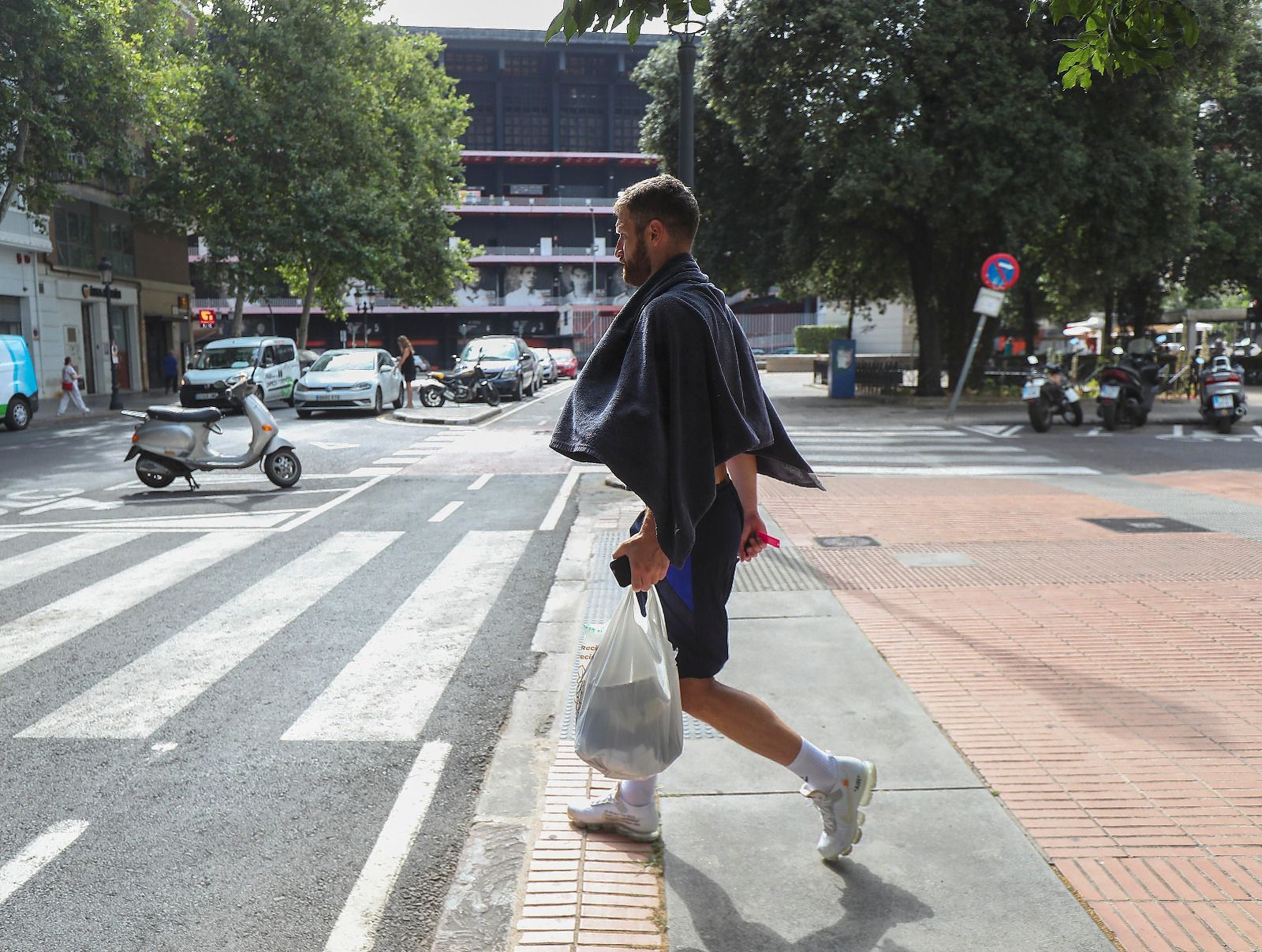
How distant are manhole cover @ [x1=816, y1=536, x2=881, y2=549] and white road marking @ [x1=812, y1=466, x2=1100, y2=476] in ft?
14.4

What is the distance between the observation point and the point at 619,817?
3.40 m

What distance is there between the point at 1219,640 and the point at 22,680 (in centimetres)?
564

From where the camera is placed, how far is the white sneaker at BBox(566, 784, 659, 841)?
3371mm

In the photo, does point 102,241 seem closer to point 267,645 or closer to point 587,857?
point 267,645

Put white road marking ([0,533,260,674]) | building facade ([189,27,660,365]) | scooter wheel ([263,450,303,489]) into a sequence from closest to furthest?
white road marking ([0,533,260,674]), scooter wheel ([263,450,303,489]), building facade ([189,27,660,365])

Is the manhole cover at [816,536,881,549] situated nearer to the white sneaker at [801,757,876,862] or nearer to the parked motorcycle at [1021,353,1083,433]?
the white sneaker at [801,757,876,862]

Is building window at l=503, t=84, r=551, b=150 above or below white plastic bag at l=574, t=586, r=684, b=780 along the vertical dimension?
above

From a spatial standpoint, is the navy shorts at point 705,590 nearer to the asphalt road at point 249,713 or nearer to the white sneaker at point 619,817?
the white sneaker at point 619,817

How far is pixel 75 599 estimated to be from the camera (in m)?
7.04

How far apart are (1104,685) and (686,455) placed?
2821mm

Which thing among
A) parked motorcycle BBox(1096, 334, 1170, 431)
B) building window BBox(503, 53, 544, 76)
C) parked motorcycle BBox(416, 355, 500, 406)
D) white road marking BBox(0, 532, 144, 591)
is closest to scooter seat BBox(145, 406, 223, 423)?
white road marking BBox(0, 532, 144, 591)

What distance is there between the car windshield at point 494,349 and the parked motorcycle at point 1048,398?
15656 millimetres

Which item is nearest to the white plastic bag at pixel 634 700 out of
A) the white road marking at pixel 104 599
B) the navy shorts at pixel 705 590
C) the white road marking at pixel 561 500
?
the navy shorts at pixel 705 590

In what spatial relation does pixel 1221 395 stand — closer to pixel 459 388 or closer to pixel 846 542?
pixel 846 542
